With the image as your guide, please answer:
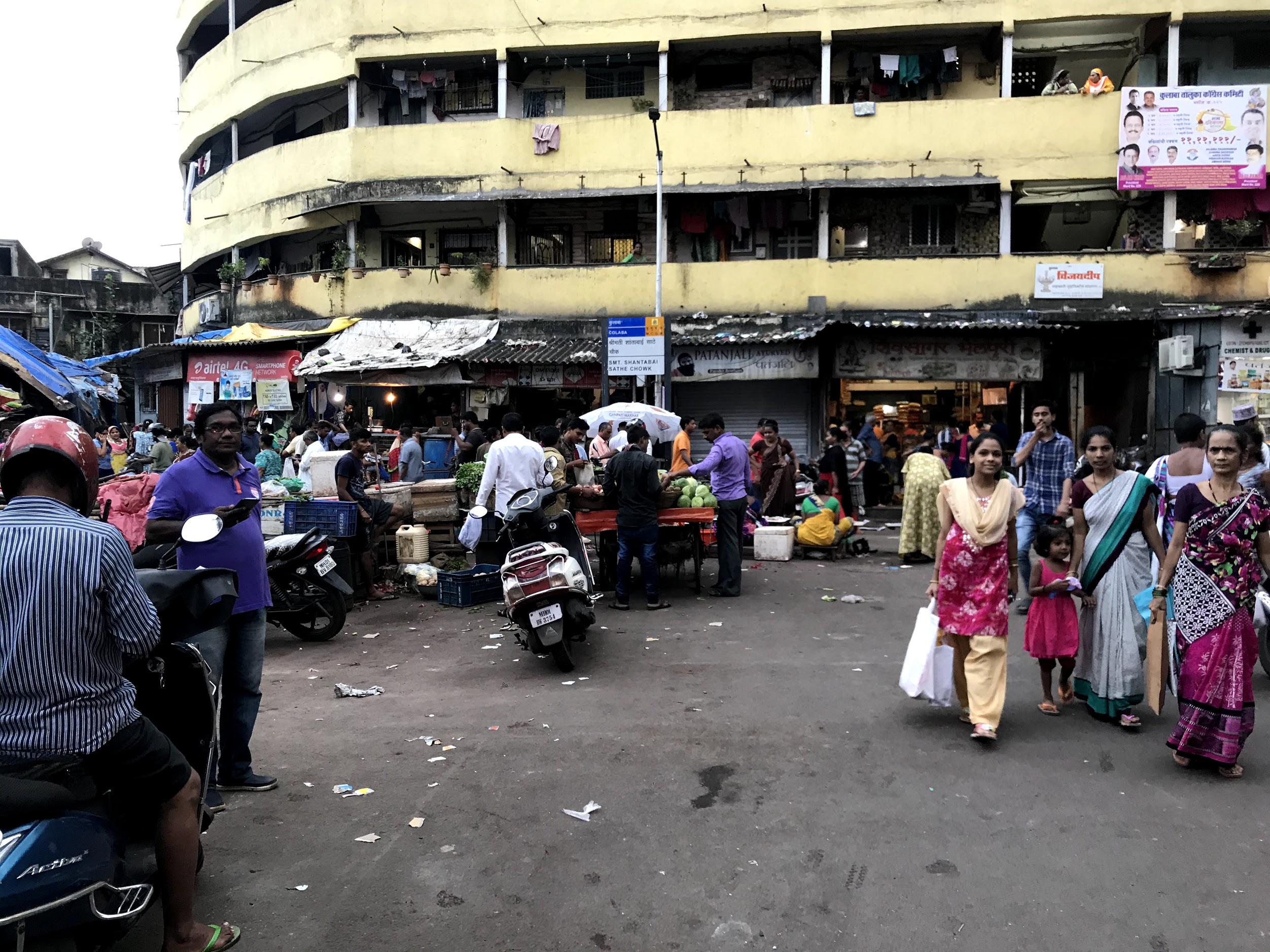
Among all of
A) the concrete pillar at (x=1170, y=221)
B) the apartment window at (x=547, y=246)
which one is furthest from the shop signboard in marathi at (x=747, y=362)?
the concrete pillar at (x=1170, y=221)

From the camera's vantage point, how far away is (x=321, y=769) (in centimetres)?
488

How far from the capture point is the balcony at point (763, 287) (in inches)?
719

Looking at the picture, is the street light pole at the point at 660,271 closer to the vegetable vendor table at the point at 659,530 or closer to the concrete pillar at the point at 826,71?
the concrete pillar at the point at 826,71

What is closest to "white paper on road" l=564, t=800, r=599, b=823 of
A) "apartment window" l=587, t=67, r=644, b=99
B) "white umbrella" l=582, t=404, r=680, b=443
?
"white umbrella" l=582, t=404, r=680, b=443

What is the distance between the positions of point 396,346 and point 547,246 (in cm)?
452

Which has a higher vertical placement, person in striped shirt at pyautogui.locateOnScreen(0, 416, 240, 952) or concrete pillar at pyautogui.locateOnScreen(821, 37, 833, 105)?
concrete pillar at pyautogui.locateOnScreen(821, 37, 833, 105)

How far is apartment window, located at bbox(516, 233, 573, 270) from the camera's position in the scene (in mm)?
21562

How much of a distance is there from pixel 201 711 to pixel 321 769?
5.27 ft

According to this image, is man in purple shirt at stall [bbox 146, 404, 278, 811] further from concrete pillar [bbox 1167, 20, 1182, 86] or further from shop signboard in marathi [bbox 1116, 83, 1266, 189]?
concrete pillar [bbox 1167, 20, 1182, 86]

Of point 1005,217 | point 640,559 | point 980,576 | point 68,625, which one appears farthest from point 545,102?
point 68,625

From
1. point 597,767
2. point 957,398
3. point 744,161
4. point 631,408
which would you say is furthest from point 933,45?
point 597,767

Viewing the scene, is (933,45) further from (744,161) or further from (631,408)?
(631,408)

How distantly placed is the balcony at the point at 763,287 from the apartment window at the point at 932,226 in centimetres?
157

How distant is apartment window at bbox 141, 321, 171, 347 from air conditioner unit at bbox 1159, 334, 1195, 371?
34632mm
